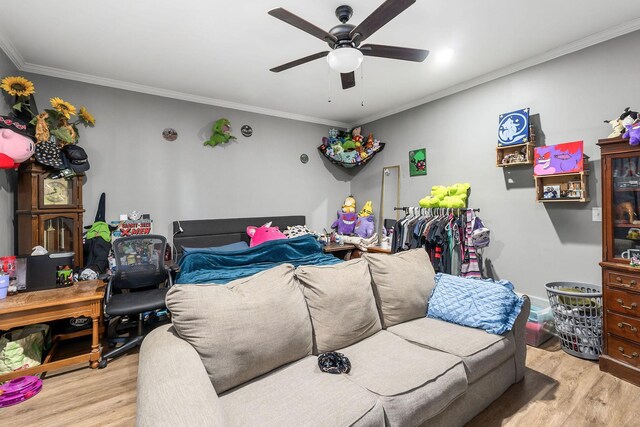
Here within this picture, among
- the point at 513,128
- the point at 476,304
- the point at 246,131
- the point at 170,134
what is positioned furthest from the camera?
the point at 246,131

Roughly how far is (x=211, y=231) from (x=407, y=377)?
3.35m

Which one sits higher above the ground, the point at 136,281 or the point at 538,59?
the point at 538,59

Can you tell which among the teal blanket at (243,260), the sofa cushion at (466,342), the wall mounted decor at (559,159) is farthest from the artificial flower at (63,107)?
the wall mounted decor at (559,159)

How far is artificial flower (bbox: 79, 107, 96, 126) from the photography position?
10.8ft

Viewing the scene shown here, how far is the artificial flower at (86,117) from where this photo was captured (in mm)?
3305

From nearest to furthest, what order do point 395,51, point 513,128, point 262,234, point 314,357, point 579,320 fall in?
point 314,357
point 395,51
point 579,320
point 513,128
point 262,234

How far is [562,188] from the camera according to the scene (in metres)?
2.84

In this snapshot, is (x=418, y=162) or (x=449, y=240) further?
(x=418, y=162)

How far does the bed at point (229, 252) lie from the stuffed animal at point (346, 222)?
0.98 meters

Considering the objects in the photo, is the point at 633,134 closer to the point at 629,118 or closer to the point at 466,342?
the point at 629,118

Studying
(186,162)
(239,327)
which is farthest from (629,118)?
(186,162)

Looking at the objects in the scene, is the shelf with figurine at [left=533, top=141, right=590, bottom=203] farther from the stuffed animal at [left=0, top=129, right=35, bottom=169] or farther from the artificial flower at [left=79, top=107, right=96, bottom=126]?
the artificial flower at [left=79, top=107, right=96, bottom=126]

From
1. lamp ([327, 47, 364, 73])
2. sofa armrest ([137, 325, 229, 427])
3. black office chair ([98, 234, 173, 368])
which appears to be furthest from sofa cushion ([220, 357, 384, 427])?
lamp ([327, 47, 364, 73])

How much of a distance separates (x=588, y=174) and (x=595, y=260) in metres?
0.79
